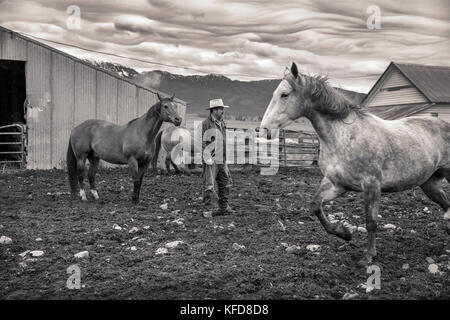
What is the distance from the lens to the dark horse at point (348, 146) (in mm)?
4574

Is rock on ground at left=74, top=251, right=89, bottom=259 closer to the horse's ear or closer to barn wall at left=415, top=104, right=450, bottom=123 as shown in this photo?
the horse's ear

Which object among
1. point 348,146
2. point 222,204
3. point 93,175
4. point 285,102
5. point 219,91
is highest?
point 219,91

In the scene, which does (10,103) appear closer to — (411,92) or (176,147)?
(176,147)

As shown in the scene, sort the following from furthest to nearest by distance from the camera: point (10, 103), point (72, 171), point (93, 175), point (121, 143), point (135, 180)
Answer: point (10, 103), point (93, 175), point (72, 171), point (121, 143), point (135, 180)

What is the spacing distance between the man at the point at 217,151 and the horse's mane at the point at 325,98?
2.70 meters

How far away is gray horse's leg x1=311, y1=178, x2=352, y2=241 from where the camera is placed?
15.6ft

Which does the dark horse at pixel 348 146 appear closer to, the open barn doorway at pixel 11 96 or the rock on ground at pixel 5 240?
the rock on ground at pixel 5 240

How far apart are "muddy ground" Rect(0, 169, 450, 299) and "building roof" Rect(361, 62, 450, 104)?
1971 centimetres

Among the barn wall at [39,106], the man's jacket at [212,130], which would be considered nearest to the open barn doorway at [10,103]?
the barn wall at [39,106]

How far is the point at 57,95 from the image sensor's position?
13539 mm

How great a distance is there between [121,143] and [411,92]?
948 inches

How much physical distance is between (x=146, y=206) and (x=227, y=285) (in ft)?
14.3

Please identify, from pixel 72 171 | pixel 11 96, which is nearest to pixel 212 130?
pixel 72 171

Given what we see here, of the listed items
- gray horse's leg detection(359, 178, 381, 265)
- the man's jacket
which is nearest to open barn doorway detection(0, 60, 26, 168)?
the man's jacket
